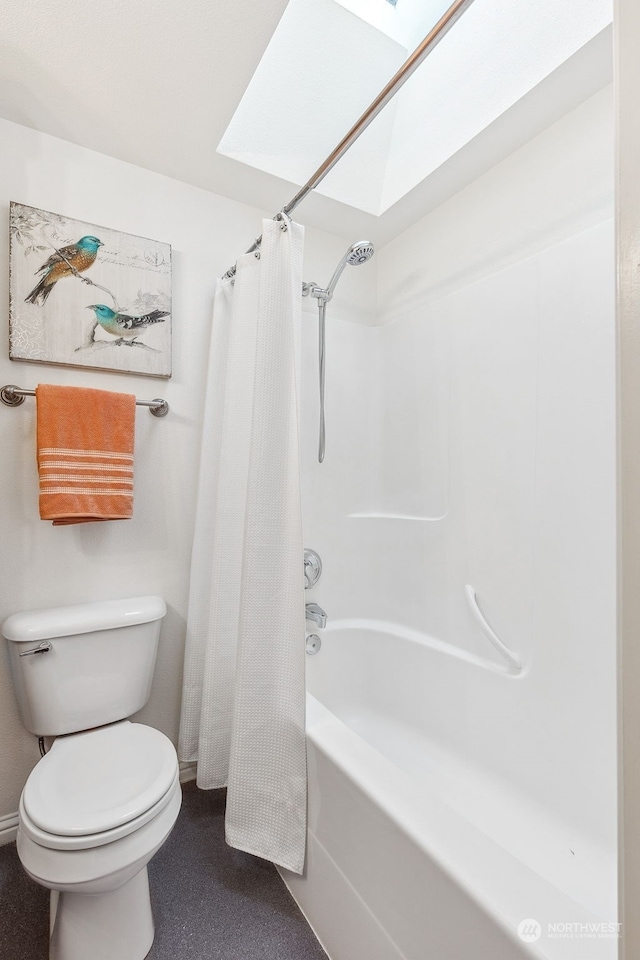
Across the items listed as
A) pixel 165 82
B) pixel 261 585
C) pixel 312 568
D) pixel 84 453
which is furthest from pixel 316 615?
pixel 165 82

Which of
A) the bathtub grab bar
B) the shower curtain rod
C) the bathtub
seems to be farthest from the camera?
the bathtub grab bar

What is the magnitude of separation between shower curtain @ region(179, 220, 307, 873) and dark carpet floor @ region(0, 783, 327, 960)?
0.15 metres

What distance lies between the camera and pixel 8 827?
58.4 inches

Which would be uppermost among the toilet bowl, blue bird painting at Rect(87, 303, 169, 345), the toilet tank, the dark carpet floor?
blue bird painting at Rect(87, 303, 169, 345)

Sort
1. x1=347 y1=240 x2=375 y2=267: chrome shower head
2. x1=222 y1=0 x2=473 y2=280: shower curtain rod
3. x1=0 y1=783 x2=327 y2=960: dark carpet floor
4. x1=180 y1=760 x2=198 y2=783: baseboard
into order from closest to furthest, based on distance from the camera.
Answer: x1=222 y1=0 x2=473 y2=280: shower curtain rod < x1=0 y1=783 x2=327 y2=960: dark carpet floor < x1=347 y1=240 x2=375 y2=267: chrome shower head < x1=180 y1=760 x2=198 y2=783: baseboard

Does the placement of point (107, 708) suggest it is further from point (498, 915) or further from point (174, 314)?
point (174, 314)

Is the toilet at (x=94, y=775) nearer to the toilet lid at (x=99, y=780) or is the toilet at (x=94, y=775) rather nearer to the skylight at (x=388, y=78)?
the toilet lid at (x=99, y=780)

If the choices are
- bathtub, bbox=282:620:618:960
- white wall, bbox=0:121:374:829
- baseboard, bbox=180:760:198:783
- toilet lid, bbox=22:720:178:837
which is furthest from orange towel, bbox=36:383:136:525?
baseboard, bbox=180:760:198:783

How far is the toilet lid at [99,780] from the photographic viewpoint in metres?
1.01

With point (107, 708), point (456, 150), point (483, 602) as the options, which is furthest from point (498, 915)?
point (456, 150)

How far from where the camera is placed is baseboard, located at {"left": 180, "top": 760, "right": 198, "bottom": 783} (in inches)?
69.0

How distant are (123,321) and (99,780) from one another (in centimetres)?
142

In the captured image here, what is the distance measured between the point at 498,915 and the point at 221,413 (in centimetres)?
151

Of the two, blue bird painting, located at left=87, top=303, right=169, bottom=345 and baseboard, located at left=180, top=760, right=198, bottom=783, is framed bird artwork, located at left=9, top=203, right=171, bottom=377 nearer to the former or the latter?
blue bird painting, located at left=87, top=303, right=169, bottom=345
